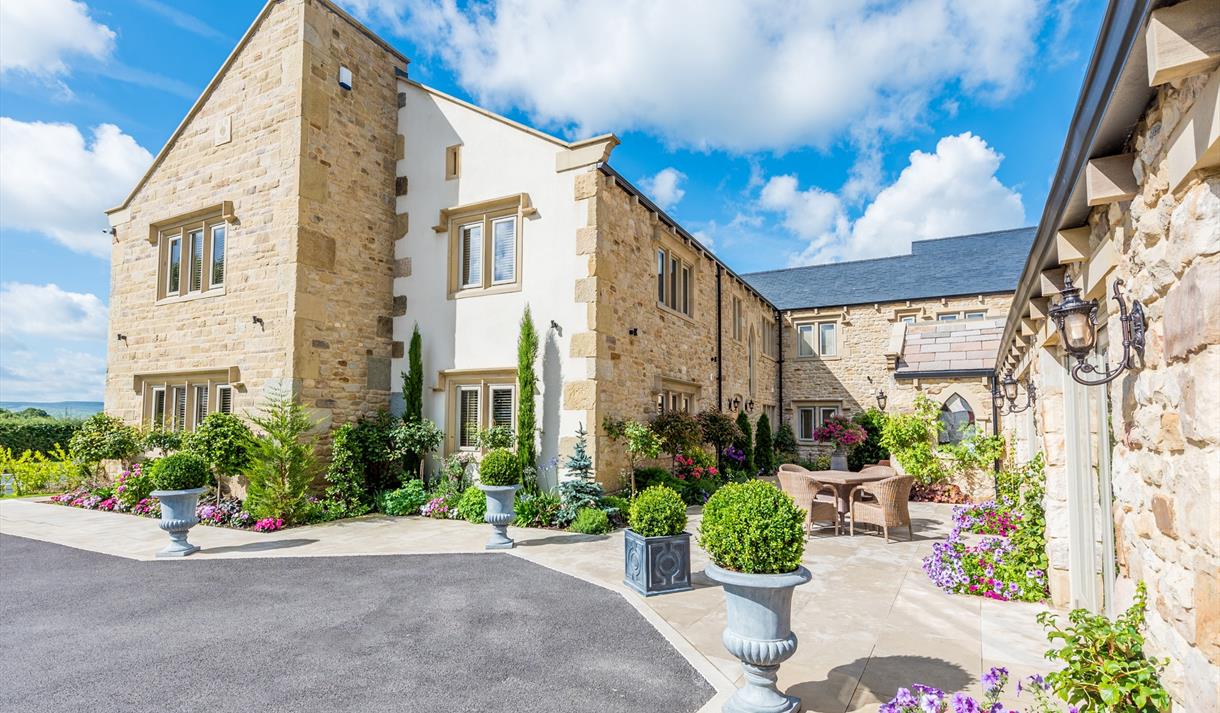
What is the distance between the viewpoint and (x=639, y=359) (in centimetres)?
1157

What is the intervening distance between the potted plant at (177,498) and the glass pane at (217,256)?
5.08 meters

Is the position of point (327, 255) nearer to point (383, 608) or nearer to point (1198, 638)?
point (383, 608)

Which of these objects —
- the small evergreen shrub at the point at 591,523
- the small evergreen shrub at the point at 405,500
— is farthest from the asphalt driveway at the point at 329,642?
the small evergreen shrub at the point at 405,500

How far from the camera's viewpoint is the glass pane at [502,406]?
1084 centimetres

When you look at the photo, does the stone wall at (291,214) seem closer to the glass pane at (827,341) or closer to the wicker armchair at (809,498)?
the wicker armchair at (809,498)

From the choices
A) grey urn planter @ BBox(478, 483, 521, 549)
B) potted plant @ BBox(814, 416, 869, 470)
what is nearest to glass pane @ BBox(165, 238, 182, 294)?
grey urn planter @ BBox(478, 483, 521, 549)

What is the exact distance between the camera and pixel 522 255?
10812 mm

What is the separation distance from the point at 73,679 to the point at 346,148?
9.49 metres

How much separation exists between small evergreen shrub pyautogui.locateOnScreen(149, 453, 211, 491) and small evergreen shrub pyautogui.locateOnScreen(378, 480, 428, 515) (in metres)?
3.00

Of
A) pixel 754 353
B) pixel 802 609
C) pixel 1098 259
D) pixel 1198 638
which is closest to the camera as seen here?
pixel 1198 638

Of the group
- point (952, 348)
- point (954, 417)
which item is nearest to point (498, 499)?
point (952, 348)

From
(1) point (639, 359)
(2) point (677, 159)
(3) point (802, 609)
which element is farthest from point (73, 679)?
(2) point (677, 159)

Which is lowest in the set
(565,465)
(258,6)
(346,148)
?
(565,465)

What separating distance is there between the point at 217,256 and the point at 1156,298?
13.9 metres
